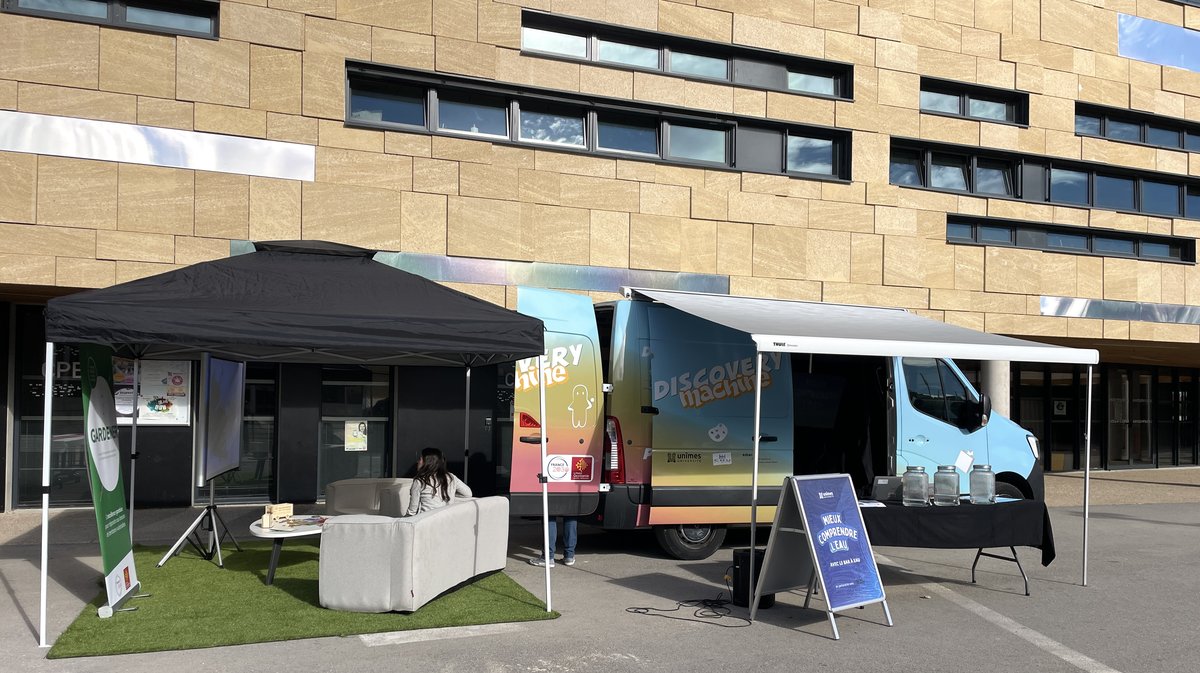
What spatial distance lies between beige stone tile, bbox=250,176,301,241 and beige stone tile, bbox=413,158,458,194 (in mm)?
1571

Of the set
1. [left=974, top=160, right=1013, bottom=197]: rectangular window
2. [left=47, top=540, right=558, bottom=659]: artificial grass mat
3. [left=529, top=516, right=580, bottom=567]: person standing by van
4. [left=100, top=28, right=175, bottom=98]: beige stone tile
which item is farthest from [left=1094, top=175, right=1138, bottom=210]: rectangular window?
[left=100, top=28, right=175, bottom=98]: beige stone tile

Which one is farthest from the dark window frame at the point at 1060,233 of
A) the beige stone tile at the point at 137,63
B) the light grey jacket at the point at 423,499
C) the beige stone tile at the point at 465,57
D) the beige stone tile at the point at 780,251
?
the beige stone tile at the point at 137,63

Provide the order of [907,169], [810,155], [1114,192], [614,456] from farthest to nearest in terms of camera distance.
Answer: [1114,192] → [907,169] → [810,155] → [614,456]

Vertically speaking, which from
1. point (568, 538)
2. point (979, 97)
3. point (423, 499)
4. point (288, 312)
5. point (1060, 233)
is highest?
point (979, 97)

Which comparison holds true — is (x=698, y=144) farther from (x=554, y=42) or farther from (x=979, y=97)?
(x=979, y=97)

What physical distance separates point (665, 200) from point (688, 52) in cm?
245

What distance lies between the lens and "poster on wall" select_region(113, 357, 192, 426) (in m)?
13.4

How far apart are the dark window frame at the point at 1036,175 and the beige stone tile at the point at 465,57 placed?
7.13 m

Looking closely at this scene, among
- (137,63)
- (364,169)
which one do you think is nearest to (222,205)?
(364,169)

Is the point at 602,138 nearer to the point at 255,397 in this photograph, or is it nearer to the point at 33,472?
the point at 255,397

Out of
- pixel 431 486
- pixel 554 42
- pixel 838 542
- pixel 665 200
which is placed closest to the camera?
pixel 838 542

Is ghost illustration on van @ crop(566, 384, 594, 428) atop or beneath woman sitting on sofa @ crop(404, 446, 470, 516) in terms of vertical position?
atop

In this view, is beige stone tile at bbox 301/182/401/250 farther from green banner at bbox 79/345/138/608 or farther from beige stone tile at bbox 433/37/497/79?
green banner at bbox 79/345/138/608

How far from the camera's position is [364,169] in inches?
513
